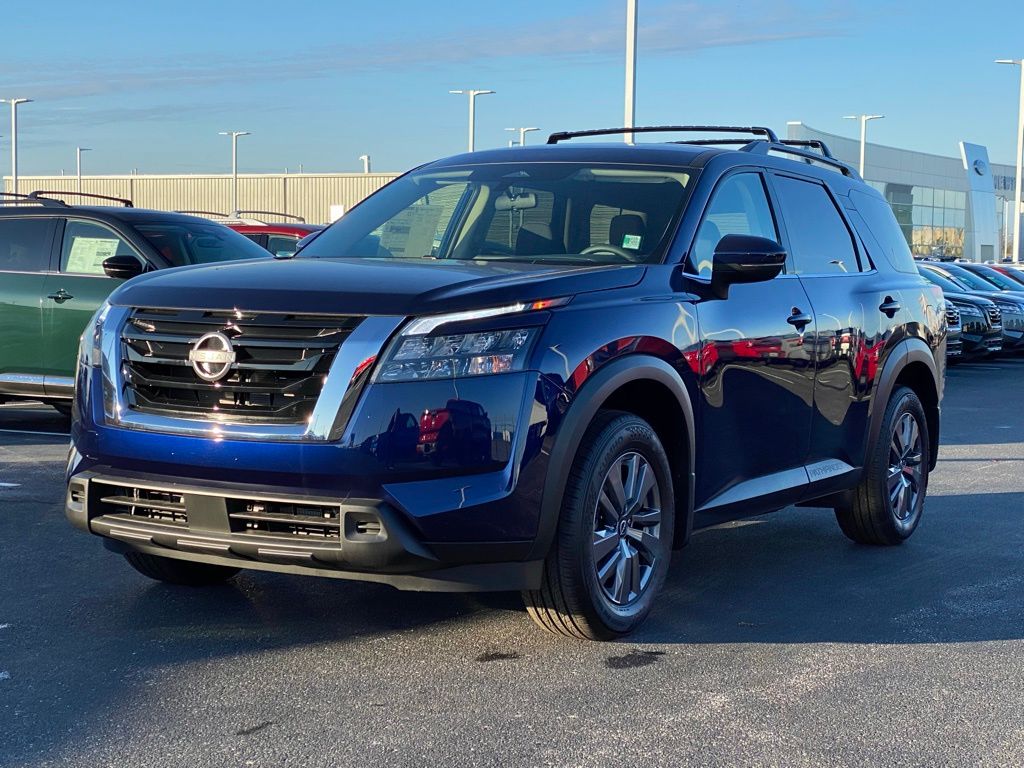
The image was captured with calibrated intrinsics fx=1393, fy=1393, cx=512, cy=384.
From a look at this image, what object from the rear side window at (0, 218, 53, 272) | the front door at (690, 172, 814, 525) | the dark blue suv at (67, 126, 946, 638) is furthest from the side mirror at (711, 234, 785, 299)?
the rear side window at (0, 218, 53, 272)

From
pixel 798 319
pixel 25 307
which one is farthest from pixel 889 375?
pixel 25 307

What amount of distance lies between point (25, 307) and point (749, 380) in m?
6.79

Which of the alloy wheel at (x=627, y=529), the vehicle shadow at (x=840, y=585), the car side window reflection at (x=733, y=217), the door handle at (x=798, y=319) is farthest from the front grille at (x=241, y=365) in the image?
the door handle at (x=798, y=319)

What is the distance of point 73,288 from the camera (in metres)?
10.5

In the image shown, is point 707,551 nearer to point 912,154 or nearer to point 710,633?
point 710,633

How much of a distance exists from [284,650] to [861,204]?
4.07 m

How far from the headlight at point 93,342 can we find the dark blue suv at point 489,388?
0.05ft

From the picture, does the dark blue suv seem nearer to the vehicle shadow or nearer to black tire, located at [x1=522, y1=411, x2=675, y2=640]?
black tire, located at [x1=522, y1=411, x2=675, y2=640]

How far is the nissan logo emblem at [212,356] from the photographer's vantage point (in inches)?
180

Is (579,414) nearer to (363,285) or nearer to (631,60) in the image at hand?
(363,285)

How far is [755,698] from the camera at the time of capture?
14.5 feet

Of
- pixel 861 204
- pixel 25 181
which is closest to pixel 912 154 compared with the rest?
A: pixel 25 181

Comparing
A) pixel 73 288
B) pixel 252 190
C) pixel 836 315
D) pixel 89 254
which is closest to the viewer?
pixel 836 315

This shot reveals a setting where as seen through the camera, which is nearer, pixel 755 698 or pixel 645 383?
pixel 755 698
